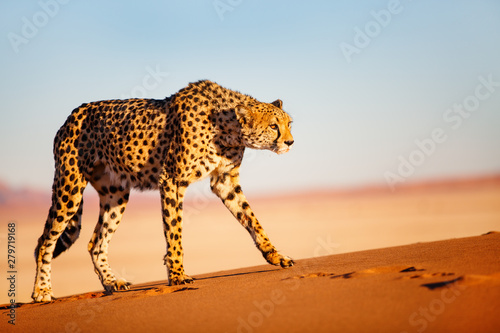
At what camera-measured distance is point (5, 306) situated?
25.5ft

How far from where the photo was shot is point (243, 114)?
293 inches

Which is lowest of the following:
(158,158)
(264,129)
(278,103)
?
(264,129)

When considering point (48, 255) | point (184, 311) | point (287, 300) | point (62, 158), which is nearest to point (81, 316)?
point (184, 311)

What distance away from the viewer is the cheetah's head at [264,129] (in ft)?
24.2

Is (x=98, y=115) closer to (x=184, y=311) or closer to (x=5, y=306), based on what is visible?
(x=5, y=306)

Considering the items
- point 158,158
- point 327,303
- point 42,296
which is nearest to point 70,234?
point 42,296

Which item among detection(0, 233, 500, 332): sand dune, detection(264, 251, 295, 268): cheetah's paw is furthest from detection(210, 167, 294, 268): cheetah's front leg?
detection(0, 233, 500, 332): sand dune

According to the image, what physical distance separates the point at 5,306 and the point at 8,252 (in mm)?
864

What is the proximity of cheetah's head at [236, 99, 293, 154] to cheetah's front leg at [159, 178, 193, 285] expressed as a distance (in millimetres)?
1012

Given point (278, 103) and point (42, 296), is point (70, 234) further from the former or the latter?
point (278, 103)

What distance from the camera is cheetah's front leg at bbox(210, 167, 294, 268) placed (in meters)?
7.40

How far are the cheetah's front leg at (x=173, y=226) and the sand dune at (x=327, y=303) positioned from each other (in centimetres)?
44

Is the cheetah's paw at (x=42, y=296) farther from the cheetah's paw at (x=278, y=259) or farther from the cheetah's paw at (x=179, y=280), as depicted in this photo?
the cheetah's paw at (x=278, y=259)

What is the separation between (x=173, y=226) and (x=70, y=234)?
6.17ft
